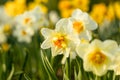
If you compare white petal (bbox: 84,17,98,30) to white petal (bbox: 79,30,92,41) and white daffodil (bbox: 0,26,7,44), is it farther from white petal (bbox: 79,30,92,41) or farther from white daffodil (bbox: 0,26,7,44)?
white daffodil (bbox: 0,26,7,44)

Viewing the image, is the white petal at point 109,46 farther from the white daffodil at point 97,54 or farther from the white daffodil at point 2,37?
the white daffodil at point 2,37

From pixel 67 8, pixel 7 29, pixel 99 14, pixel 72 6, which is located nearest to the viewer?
pixel 7 29

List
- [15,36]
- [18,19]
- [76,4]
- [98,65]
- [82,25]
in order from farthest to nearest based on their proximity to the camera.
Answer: [76,4]
[15,36]
[18,19]
[82,25]
[98,65]

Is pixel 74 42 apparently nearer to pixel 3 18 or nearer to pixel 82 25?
pixel 82 25

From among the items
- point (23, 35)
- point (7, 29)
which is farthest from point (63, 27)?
point (7, 29)

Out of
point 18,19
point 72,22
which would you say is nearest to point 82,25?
point 72,22

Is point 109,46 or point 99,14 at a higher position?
point 109,46

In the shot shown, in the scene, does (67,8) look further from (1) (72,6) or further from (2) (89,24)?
(2) (89,24)
